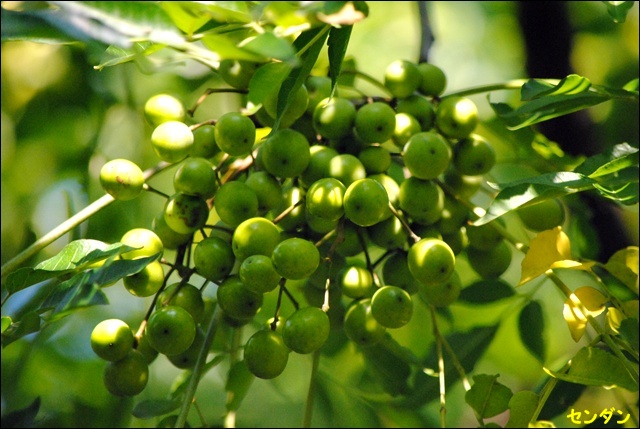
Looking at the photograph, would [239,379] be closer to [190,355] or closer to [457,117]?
[190,355]

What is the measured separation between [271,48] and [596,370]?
0.58 metres

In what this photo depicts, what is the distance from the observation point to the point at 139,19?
2.01ft

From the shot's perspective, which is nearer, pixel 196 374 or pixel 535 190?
pixel 535 190

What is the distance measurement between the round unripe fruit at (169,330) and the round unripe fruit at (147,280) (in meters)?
0.05

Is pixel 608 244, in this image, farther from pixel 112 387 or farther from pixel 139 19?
pixel 139 19

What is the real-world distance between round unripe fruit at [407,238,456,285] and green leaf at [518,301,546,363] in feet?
1.34

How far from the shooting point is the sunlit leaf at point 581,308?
3.07ft

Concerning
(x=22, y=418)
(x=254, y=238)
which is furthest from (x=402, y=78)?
(x=22, y=418)

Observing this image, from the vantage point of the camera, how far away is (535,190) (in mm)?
865

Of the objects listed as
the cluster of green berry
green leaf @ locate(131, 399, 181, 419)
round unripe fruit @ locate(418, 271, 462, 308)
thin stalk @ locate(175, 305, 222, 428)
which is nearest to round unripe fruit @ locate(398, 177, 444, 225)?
the cluster of green berry

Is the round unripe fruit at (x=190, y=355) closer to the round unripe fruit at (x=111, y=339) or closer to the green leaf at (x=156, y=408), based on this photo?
the green leaf at (x=156, y=408)

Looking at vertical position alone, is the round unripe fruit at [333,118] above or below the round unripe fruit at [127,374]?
above

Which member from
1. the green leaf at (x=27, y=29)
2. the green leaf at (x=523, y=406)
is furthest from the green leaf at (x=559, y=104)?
the green leaf at (x=27, y=29)

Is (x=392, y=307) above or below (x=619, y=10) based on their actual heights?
below
